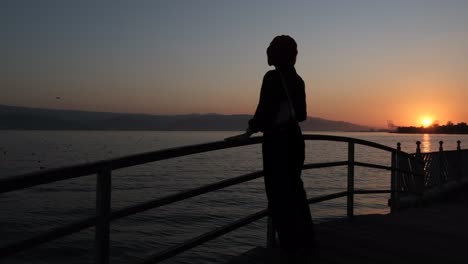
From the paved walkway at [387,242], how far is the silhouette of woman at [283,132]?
0.42 m

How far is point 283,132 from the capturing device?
11.6 feet

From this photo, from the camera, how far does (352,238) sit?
15.7 ft

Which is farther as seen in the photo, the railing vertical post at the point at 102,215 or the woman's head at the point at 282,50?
the woman's head at the point at 282,50

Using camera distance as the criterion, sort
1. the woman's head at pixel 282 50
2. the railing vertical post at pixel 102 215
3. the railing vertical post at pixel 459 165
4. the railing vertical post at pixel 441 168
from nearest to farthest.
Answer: the railing vertical post at pixel 102 215 → the woman's head at pixel 282 50 → the railing vertical post at pixel 441 168 → the railing vertical post at pixel 459 165

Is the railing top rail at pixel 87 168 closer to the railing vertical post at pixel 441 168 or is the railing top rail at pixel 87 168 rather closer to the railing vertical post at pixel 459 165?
the railing vertical post at pixel 441 168

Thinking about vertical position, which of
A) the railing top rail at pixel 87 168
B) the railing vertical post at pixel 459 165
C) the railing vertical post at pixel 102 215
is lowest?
the railing vertical post at pixel 459 165

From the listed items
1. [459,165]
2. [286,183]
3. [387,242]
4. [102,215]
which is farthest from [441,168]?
[102,215]

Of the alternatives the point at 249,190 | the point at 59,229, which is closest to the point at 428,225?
the point at 59,229

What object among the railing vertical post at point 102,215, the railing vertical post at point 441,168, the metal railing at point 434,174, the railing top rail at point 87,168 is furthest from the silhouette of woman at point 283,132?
the railing vertical post at point 441,168

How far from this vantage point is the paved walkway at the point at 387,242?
4.05m

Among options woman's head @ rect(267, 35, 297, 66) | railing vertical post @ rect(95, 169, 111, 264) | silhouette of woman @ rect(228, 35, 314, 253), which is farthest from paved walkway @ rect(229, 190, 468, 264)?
woman's head @ rect(267, 35, 297, 66)

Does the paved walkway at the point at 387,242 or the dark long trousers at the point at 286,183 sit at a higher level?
the dark long trousers at the point at 286,183

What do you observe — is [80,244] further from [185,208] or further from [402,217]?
[402,217]

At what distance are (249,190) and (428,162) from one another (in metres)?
15.9
